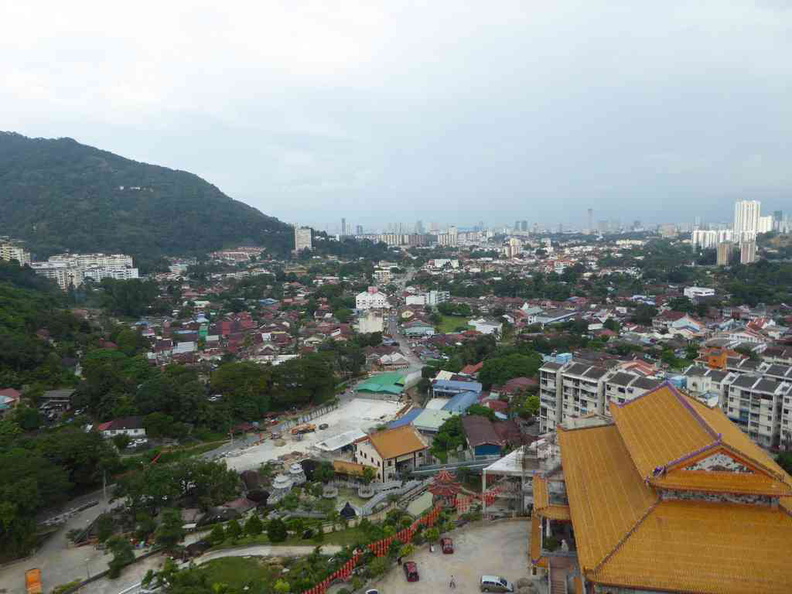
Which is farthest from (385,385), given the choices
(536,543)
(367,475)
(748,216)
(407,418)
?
(748,216)

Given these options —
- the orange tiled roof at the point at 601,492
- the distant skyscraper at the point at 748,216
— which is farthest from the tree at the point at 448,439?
the distant skyscraper at the point at 748,216

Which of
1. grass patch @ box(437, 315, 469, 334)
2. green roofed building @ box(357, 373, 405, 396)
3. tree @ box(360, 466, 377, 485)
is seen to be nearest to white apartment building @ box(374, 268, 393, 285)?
grass patch @ box(437, 315, 469, 334)

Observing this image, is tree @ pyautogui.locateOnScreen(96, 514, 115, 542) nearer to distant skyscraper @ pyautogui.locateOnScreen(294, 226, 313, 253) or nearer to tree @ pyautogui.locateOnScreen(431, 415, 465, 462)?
tree @ pyautogui.locateOnScreen(431, 415, 465, 462)

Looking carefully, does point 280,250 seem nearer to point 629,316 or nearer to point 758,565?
point 629,316

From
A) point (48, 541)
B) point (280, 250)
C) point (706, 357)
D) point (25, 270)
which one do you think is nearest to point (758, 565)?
point (48, 541)

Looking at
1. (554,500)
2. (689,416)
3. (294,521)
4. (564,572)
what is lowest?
(294,521)

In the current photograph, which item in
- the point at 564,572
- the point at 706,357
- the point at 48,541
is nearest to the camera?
the point at 564,572
